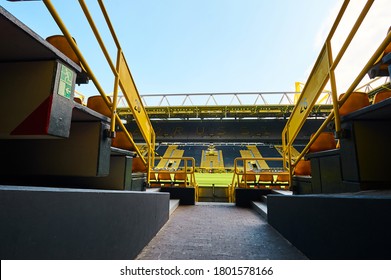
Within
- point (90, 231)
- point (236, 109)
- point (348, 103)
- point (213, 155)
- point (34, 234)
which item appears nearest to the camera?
point (34, 234)

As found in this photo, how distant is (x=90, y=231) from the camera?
1.07 metres

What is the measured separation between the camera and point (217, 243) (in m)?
2.14

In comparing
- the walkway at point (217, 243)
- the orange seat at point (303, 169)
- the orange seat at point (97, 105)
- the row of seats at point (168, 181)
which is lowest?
the walkway at point (217, 243)

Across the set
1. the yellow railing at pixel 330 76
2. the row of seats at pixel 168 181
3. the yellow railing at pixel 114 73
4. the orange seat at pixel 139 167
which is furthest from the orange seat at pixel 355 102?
the row of seats at pixel 168 181

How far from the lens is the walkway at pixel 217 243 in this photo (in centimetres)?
180

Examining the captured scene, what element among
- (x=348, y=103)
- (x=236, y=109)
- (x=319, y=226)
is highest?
(x=236, y=109)

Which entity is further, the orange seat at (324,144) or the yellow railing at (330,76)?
the orange seat at (324,144)

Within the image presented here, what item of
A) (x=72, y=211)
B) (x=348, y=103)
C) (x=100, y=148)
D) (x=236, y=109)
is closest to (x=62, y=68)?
(x=100, y=148)

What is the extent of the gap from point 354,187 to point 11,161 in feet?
9.86

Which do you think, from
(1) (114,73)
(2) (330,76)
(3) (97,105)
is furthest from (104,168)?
(2) (330,76)

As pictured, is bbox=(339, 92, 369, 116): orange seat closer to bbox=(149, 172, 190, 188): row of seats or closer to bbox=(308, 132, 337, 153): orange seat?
bbox=(308, 132, 337, 153): orange seat

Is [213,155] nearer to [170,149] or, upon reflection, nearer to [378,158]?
[170,149]

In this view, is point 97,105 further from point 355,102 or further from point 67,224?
point 355,102

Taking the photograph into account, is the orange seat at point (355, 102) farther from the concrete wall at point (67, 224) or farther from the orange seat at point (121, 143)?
the orange seat at point (121, 143)
